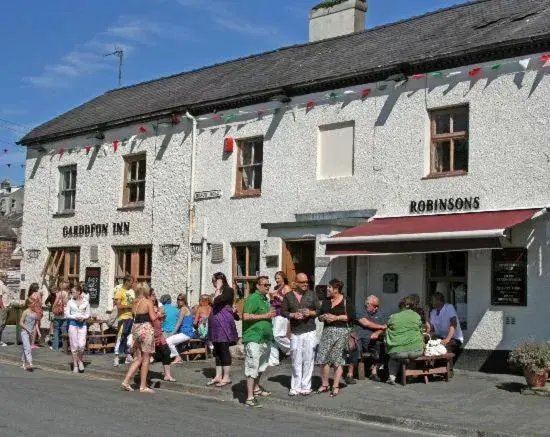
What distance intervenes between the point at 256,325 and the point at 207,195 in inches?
307

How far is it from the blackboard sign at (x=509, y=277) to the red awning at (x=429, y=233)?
2.30 ft

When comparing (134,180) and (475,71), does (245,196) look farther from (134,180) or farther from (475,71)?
(475,71)

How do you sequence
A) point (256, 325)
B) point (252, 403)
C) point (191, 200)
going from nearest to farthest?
point (252, 403), point (256, 325), point (191, 200)

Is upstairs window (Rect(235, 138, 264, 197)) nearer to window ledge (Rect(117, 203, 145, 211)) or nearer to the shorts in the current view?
window ledge (Rect(117, 203, 145, 211))

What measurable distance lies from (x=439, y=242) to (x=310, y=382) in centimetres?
317

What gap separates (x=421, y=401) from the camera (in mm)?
11594

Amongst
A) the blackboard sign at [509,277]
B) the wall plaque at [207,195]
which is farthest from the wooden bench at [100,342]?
the blackboard sign at [509,277]

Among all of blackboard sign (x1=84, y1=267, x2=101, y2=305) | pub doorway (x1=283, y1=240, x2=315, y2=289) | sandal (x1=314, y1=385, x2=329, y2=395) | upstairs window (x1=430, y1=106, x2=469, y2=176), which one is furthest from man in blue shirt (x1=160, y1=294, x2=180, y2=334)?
blackboard sign (x1=84, y1=267, x2=101, y2=305)

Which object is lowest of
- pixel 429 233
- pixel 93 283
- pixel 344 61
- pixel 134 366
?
pixel 134 366

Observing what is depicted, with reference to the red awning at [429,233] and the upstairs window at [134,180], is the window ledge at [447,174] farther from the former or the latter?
the upstairs window at [134,180]

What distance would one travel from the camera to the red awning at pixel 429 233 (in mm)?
13195

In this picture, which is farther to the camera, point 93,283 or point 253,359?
point 93,283

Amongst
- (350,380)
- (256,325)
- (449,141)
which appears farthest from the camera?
(449,141)

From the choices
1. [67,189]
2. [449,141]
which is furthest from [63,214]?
[449,141]
